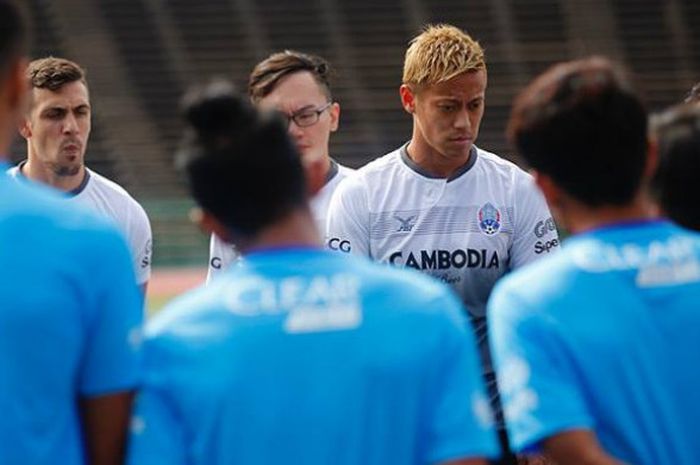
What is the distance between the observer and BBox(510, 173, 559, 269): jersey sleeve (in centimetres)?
619

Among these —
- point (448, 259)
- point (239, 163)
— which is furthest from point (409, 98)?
point (239, 163)

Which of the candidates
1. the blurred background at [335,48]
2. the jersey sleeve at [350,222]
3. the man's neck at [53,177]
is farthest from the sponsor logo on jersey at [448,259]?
the blurred background at [335,48]

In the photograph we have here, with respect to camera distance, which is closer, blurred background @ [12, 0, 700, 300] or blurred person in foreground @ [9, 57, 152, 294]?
blurred person in foreground @ [9, 57, 152, 294]

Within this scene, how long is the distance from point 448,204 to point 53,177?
1.93 metres

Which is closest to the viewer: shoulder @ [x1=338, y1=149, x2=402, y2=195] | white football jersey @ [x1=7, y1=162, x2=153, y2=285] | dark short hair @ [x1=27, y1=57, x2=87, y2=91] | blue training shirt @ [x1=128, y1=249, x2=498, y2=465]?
blue training shirt @ [x1=128, y1=249, x2=498, y2=465]

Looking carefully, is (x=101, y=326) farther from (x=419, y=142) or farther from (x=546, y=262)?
(x=419, y=142)

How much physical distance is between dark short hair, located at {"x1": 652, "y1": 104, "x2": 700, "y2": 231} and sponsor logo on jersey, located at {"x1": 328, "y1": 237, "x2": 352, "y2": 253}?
2.39m

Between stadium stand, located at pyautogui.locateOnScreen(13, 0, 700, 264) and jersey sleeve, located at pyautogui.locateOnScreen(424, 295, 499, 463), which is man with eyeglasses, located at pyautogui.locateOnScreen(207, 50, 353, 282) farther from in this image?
stadium stand, located at pyautogui.locateOnScreen(13, 0, 700, 264)

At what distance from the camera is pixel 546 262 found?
334 centimetres

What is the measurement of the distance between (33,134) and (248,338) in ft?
14.6

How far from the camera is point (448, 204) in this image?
6273mm

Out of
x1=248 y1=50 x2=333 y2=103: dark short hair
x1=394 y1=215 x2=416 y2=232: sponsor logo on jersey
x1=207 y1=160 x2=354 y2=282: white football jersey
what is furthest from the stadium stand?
x1=394 y1=215 x2=416 y2=232: sponsor logo on jersey

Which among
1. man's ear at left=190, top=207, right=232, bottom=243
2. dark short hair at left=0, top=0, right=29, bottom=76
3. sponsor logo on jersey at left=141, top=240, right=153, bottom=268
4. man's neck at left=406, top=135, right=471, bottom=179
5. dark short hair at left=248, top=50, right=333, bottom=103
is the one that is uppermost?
dark short hair at left=248, top=50, right=333, bottom=103

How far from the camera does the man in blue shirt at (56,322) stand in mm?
3049
